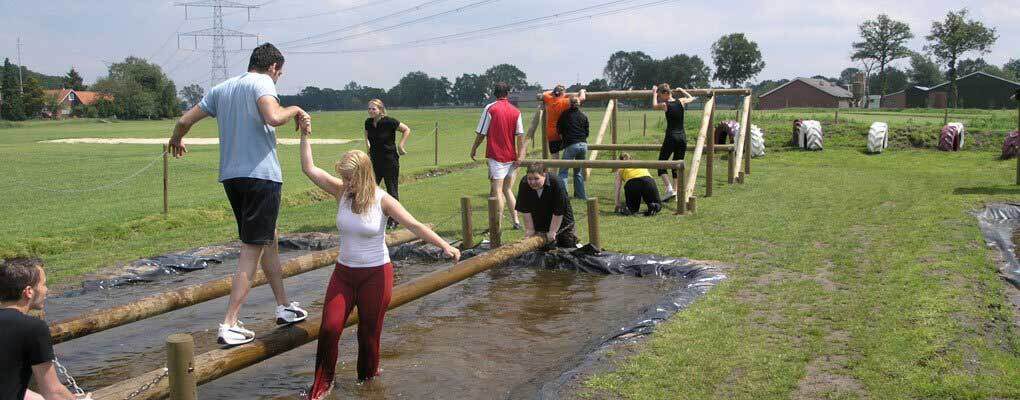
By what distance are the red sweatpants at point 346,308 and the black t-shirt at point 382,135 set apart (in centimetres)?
627

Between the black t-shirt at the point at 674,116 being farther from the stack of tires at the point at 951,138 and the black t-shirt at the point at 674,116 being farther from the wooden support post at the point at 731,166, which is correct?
the stack of tires at the point at 951,138

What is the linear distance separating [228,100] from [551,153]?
31.4 ft

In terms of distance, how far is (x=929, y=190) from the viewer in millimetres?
15586

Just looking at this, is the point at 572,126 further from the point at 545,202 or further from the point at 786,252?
the point at 786,252

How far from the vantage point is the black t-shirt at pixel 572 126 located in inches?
→ 547

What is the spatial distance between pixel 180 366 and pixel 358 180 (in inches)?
62.8

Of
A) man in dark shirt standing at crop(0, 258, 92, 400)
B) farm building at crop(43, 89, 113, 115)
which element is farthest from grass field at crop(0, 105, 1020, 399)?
farm building at crop(43, 89, 113, 115)

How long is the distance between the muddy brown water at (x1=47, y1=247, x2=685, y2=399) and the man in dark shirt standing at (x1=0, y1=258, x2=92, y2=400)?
1941 millimetres

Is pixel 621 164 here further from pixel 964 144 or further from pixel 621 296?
pixel 964 144

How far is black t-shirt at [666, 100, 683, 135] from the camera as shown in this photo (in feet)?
45.8

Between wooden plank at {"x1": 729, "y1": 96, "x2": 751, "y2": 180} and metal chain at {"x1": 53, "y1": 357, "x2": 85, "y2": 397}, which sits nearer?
metal chain at {"x1": 53, "y1": 357, "x2": 85, "y2": 397}

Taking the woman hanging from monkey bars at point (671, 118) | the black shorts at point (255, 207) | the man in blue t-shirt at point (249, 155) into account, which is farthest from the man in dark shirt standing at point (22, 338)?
the woman hanging from monkey bars at point (671, 118)

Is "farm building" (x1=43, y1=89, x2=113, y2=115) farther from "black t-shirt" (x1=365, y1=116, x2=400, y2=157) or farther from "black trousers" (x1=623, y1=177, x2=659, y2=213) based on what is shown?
"black trousers" (x1=623, y1=177, x2=659, y2=213)

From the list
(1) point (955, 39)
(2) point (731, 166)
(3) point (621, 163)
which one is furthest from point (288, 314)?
(1) point (955, 39)
